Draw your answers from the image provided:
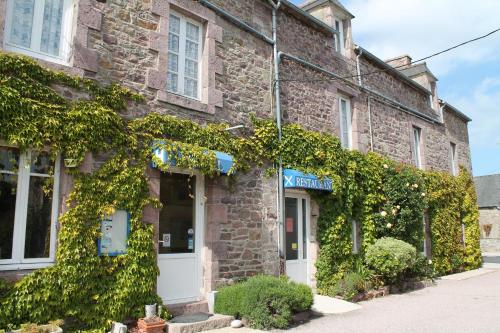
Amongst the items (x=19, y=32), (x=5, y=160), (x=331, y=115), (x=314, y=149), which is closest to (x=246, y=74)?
(x=314, y=149)

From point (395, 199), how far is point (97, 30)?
27.8 feet

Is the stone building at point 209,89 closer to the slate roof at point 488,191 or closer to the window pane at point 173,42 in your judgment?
the window pane at point 173,42

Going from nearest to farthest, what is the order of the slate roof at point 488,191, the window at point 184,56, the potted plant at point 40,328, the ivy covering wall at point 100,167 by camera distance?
the potted plant at point 40,328, the ivy covering wall at point 100,167, the window at point 184,56, the slate roof at point 488,191

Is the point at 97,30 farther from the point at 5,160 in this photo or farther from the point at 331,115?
the point at 331,115

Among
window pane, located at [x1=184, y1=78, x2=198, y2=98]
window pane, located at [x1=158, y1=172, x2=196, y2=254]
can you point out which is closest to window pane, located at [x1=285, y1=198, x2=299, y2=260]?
window pane, located at [x1=158, y1=172, x2=196, y2=254]

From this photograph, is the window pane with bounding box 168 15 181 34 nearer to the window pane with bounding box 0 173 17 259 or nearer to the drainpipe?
the drainpipe

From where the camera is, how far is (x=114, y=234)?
585 centimetres

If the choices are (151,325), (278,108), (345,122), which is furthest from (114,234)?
(345,122)

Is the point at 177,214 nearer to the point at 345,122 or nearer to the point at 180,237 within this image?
the point at 180,237

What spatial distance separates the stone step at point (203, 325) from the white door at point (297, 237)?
259 centimetres

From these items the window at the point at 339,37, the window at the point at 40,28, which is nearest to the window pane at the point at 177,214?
the window at the point at 40,28

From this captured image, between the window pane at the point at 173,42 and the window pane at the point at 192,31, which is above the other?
the window pane at the point at 192,31

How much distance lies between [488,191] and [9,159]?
118 ft

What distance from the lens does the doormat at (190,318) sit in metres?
6.11
